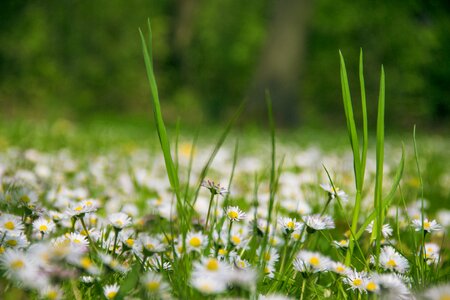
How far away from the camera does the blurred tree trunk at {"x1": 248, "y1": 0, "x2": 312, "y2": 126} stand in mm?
10883

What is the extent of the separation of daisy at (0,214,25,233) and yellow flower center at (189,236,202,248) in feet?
1.40

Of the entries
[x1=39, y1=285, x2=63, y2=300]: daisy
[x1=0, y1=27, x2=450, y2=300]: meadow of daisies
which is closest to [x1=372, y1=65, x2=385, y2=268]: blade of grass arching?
[x1=0, y1=27, x2=450, y2=300]: meadow of daisies

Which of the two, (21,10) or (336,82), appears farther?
(336,82)

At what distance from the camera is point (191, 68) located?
2261 centimetres

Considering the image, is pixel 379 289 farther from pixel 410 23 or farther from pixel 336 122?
pixel 336 122

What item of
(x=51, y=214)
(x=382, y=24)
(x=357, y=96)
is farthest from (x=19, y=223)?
(x=357, y=96)

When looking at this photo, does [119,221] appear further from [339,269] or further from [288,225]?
[339,269]

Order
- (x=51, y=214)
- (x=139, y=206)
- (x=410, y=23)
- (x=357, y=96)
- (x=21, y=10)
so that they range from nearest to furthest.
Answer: (x=51, y=214), (x=139, y=206), (x=21, y=10), (x=410, y=23), (x=357, y=96)

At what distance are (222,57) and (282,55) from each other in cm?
1112

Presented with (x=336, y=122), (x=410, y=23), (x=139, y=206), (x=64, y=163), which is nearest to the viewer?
(x=139, y=206)

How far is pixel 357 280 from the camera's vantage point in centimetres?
110

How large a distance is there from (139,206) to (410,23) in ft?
60.5

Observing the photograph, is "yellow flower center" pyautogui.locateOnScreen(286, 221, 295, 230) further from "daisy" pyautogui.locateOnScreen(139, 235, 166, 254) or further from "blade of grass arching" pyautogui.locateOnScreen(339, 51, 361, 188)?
"daisy" pyautogui.locateOnScreen(139, 235, 166, 254)

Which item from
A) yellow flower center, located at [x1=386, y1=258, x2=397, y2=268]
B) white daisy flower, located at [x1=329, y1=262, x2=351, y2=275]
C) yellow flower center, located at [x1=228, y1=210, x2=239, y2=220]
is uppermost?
yellow flower center, located at [x1=228, y1=210, x2=239, y2=220]
